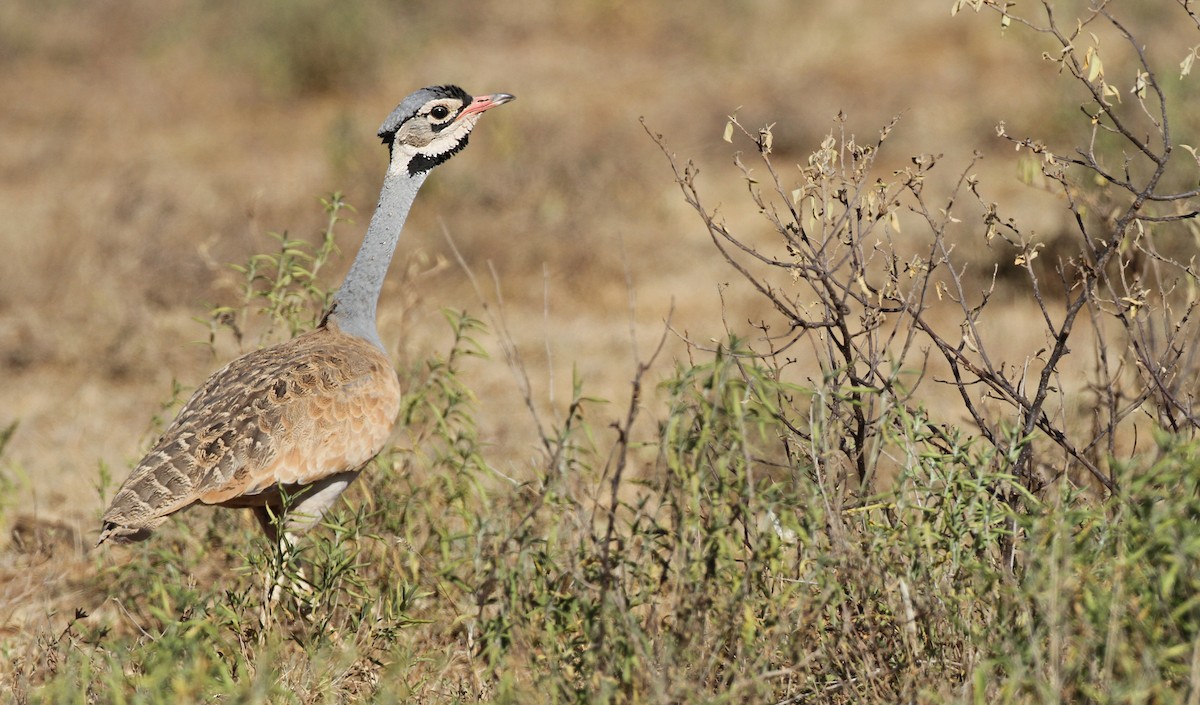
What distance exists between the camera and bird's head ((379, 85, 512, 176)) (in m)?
3.96

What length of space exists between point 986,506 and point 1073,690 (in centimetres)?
40

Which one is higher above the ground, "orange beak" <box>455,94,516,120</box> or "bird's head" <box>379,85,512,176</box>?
"orange beak" <box>455,94,516,120</box>

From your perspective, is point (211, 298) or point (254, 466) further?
point (211, 298)

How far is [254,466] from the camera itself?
3355mm

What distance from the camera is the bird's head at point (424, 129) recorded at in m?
3.96

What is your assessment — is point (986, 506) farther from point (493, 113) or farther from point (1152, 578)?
point (493, 113)

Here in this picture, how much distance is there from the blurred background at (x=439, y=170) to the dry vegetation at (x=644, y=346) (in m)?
0.04

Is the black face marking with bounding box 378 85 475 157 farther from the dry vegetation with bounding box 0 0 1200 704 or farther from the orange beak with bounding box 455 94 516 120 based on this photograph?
the dry vegetation with bounding box 0 0 1200 704

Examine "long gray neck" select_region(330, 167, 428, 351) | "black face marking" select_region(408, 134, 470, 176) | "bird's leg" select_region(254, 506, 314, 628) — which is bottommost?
"bird's leg" select_region(254, 506, 314, 628)

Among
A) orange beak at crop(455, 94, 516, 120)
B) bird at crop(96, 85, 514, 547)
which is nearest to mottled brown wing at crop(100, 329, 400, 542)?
bird at crop(96, 85, 514, 547)

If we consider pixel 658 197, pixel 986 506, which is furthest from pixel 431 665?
pixel 658 197

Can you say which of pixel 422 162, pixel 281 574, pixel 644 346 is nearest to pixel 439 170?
pixel 644 346

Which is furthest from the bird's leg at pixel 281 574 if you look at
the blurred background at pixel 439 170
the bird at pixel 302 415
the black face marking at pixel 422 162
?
the black face marking at pixel 422 162

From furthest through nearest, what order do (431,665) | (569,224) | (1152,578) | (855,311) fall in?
(569,224)
(855,311)
(431,665)
(1152,578)
